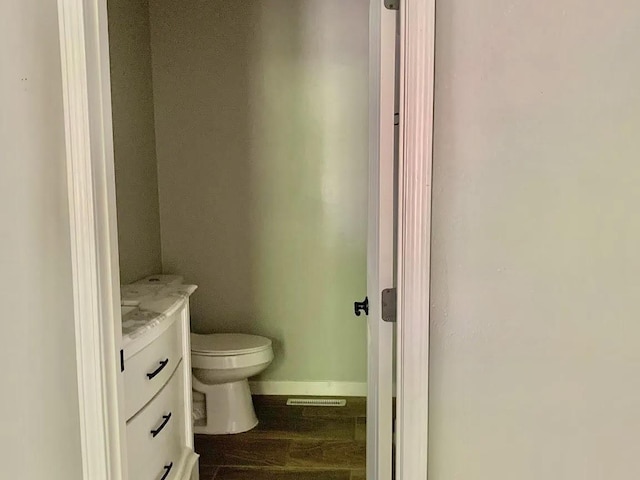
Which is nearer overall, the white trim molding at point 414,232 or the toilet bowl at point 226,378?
the white trim molding at point 414,232

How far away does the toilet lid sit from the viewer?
285 cm

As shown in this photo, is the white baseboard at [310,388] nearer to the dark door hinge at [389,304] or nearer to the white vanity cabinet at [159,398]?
the white vanity cabinet at [159,398]

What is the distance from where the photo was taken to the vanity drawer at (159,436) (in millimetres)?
1652

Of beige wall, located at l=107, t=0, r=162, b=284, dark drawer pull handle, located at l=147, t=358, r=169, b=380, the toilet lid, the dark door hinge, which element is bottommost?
the toilet lid

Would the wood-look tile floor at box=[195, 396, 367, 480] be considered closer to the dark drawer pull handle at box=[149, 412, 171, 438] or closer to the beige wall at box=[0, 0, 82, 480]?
the dark drawer pull handle at box=[149, 412, 171, 438]

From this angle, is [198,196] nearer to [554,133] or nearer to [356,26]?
[356,26]

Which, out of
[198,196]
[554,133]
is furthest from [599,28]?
[198,196]

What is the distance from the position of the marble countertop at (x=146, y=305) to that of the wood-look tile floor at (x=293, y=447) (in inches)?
33.3

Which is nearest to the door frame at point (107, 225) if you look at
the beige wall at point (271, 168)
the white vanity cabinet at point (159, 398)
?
the white vanity cabinet at point (159, 398)

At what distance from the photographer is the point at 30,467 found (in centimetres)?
115

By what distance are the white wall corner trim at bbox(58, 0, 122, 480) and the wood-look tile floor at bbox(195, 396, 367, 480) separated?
1314mm

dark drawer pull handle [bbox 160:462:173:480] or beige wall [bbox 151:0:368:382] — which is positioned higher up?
beige wall [bbox 151:0:368:382]

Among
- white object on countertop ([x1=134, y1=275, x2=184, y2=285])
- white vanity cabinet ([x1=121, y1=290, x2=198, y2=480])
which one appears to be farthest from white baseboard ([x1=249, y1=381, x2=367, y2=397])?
white vanity cabinet ([x1=121, y1=290, x2=198, y2=480])

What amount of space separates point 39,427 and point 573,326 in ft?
3.62
